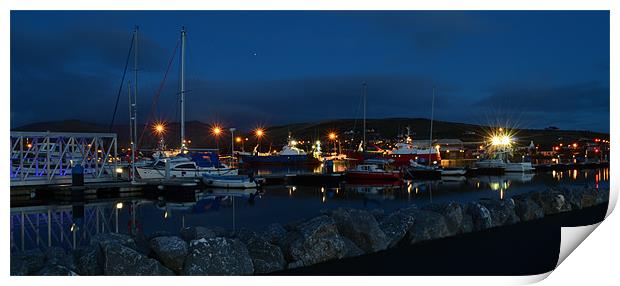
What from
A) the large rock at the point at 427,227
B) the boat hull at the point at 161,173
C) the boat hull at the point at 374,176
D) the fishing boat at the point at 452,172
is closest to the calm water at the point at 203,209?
the boat hull at the point at 374,176

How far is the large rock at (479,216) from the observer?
36.5ft

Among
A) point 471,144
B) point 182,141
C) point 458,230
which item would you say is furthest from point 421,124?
point 458,230

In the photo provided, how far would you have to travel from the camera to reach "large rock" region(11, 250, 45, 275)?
698cm

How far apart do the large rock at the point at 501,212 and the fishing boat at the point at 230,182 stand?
19.0 meters

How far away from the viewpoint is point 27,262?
24.2 feet

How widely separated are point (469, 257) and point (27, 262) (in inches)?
233

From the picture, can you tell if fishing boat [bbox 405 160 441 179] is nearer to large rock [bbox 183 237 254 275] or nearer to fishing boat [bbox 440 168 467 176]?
fishing boat [bbox 440 168 467 176]

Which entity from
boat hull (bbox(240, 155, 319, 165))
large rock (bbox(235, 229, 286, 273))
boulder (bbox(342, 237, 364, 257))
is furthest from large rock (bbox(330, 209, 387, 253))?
boat hull (bbox(240, 155, 319, 165))

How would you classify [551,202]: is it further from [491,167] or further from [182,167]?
[491,167]

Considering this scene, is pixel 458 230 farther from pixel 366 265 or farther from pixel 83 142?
pixel 83 142

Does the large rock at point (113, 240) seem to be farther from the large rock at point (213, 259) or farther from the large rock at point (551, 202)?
the large rock at point (551, 202)
